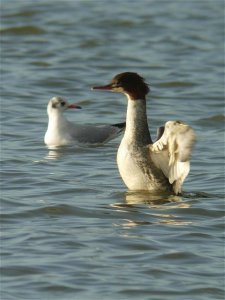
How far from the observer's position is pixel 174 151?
1034 centimetres

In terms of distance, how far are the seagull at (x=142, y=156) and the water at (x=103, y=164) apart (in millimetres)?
171

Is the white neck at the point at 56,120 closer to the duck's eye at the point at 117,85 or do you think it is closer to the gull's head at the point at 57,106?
the gull's head at the point at 57,106

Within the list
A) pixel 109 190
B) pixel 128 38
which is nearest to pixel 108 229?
pixel 109 190

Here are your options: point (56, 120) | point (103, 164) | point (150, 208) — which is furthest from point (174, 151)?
point (56, 120)

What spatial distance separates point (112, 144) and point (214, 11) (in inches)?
440

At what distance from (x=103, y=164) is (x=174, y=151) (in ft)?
8.47

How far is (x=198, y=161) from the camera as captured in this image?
13.0 metres

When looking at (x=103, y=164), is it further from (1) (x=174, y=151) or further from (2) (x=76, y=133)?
(1) (x=174, y=151)

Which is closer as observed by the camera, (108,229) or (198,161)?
(108,229)

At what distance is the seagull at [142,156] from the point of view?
10.6 m

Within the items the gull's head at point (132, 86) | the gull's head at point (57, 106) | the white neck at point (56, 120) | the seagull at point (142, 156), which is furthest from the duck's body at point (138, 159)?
the gull's head at point (57, 106)

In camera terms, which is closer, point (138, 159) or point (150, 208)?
point (150, 208)

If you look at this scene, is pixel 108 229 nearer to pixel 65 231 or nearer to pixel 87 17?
pixel 65 231

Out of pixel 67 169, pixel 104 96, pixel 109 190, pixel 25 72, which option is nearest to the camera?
pixel 109 190
